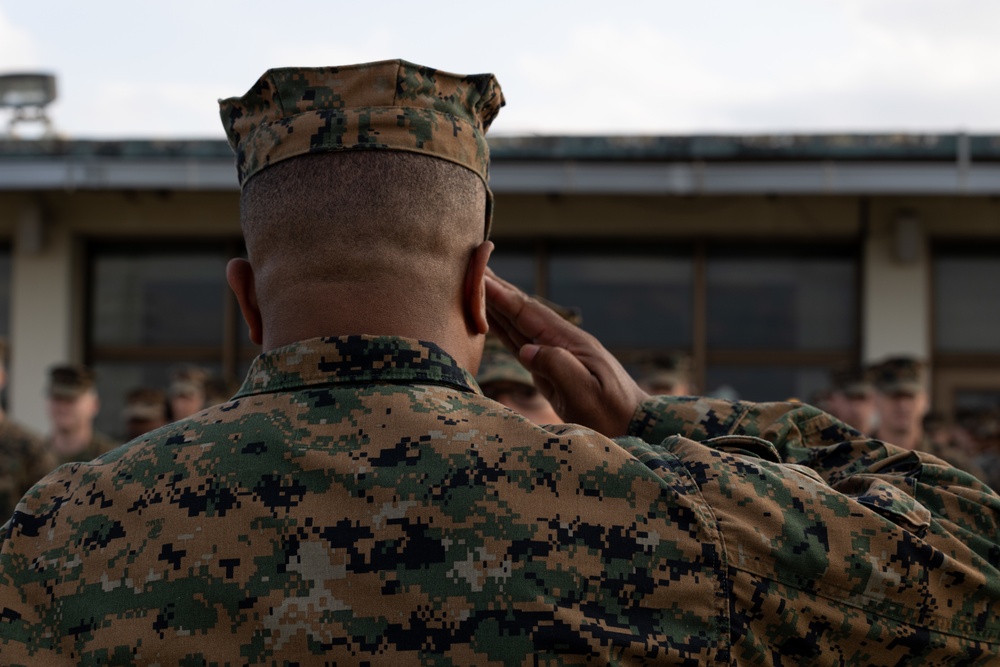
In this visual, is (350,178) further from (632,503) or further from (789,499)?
(789,499)

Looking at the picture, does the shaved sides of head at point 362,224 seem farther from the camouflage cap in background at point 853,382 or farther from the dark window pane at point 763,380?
the dark window pane at point 763,380

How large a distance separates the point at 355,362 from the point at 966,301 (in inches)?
330

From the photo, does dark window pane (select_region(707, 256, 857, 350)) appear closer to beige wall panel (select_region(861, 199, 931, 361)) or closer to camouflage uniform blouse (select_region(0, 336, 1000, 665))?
beige wall panel (select_region(861, 199, 931, 361))

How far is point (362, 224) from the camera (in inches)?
68.4

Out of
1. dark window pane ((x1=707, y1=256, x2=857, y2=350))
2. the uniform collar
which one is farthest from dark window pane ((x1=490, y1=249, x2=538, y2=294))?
the uniform collar

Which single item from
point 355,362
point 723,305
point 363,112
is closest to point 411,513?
point 355,362

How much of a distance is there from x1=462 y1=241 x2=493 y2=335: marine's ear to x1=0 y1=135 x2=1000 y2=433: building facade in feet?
21.8

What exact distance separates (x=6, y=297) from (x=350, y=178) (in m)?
8.72

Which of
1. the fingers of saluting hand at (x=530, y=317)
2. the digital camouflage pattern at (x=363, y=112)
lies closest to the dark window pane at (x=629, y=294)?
the fingers of saluting hand at (x=530, y=317)

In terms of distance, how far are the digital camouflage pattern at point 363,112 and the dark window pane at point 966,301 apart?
8.03m

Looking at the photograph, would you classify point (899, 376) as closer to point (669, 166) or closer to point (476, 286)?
point (669, 166)

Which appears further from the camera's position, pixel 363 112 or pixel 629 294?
pixel 629 294

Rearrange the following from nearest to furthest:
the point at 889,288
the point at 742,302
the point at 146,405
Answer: the point at 146,405, the point at 889,288, the point at 742,302

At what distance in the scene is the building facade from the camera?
8.74 metres
